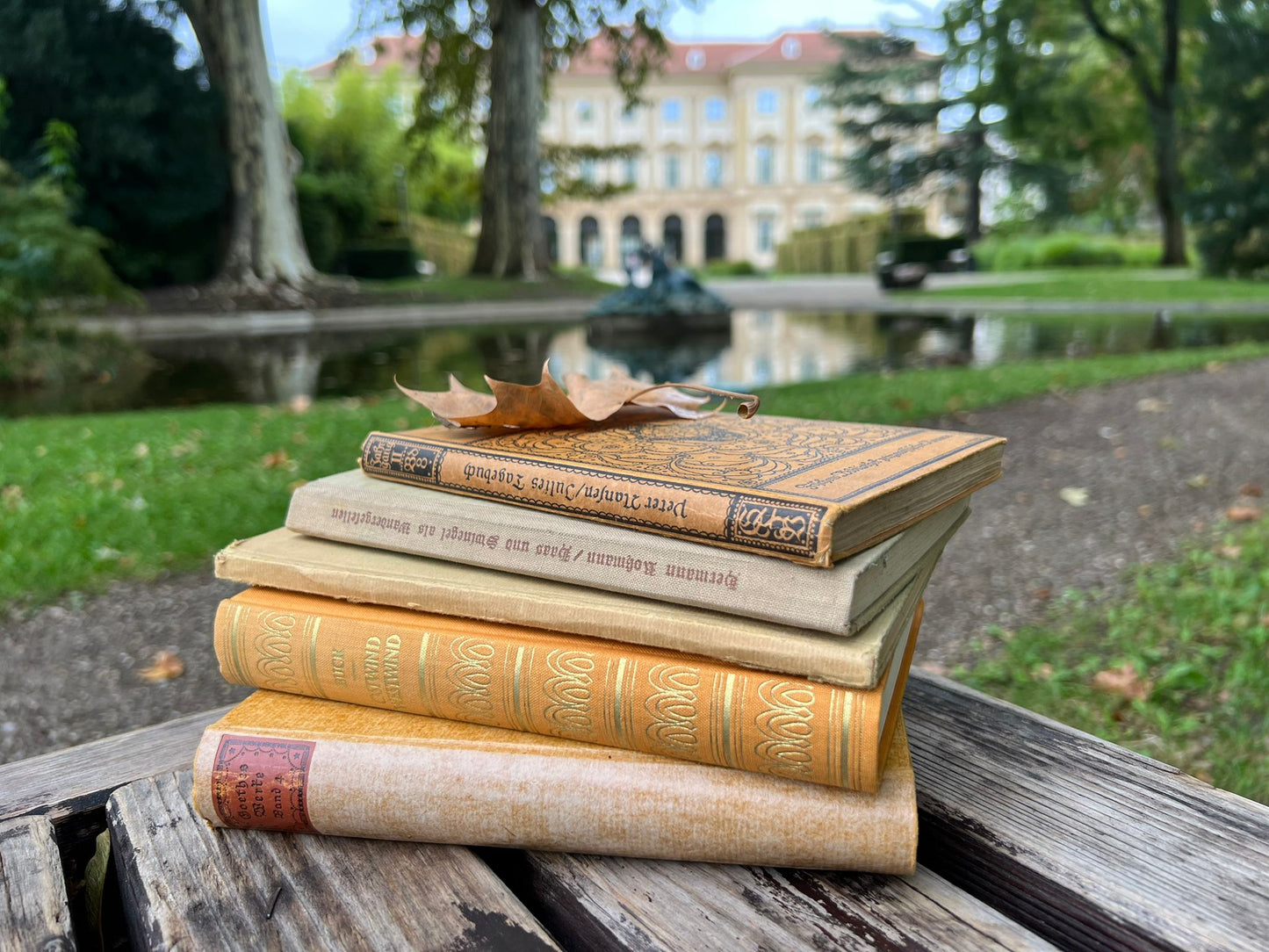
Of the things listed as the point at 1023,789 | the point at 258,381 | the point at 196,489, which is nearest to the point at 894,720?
the point at 1023,789

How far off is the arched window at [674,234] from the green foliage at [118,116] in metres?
39.4

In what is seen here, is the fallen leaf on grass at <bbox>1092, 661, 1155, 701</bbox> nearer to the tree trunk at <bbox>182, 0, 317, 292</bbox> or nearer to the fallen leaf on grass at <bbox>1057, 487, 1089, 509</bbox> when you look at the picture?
the fallen leaf on grass at <bbox>1057, 487, 1089, 509</bbox>

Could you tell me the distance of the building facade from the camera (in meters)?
49.9

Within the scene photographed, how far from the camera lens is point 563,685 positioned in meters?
0.72

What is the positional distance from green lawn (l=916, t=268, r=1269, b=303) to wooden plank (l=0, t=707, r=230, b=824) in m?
12.8

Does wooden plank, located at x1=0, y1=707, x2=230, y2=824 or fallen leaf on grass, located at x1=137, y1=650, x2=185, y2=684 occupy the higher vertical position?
wooden plank, located at x1=0, y1=707, x2=230, y2=824

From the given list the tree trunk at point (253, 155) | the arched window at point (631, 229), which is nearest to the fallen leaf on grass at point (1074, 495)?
the tree trunk at point (253, 155)

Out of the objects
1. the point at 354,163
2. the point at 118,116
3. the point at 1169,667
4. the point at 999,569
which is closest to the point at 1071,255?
the point at 354,163

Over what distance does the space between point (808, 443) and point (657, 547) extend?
0.25 m

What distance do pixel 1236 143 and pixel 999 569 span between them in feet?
54.1

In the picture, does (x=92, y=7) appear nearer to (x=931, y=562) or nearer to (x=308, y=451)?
(x=308, y=451)

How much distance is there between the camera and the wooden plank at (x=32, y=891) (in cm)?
64

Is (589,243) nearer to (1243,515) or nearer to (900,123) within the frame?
(900,123)

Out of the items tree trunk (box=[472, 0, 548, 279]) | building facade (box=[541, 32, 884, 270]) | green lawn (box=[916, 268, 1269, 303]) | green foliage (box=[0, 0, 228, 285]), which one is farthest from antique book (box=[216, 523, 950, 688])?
building facade (box=[541, 32, 884, 270])
